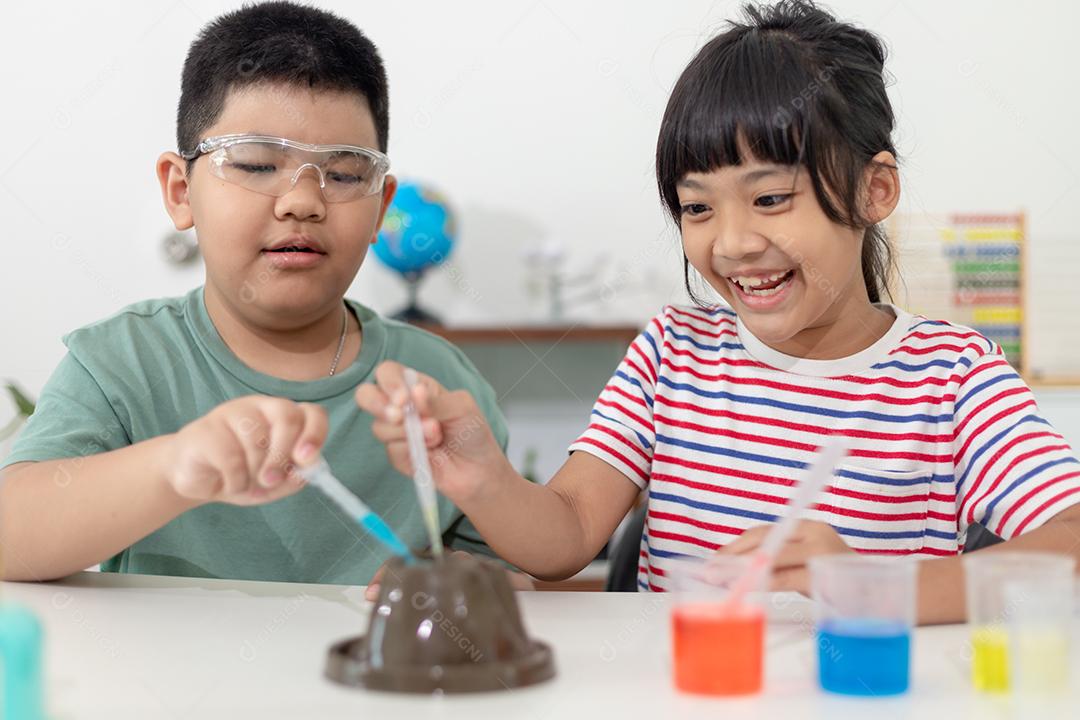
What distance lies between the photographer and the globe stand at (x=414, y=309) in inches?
116

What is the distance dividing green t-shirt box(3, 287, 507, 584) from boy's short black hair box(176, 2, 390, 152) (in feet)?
0.82

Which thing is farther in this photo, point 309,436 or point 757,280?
point 757,280

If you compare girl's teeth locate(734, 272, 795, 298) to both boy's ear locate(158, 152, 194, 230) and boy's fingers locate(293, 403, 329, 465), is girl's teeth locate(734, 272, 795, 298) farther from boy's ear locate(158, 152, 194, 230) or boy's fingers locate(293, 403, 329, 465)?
boy's ear locate(158, 152, 194, 230)

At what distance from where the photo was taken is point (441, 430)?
1.01 meters

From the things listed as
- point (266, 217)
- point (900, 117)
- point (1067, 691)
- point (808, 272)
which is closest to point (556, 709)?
point (1067, 691)

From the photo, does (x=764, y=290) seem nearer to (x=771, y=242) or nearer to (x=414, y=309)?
(x=771, y=242)

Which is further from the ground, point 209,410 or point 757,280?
point 757,280

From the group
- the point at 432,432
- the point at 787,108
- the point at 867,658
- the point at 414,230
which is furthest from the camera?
the point at 414,230

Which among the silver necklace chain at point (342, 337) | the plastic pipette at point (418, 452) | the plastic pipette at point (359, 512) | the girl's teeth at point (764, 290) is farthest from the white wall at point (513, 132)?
the plastic pipette at point (359, 512)

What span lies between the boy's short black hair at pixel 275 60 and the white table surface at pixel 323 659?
0.61 meters

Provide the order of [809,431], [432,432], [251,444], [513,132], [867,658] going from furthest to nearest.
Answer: [513,132] < [809,431] < [432,432] < [251,444] < [867,658]

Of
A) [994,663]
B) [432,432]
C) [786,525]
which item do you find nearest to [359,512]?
[432,432]

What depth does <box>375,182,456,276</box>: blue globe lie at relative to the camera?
113 inches

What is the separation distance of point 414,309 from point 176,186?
59.7 inches
